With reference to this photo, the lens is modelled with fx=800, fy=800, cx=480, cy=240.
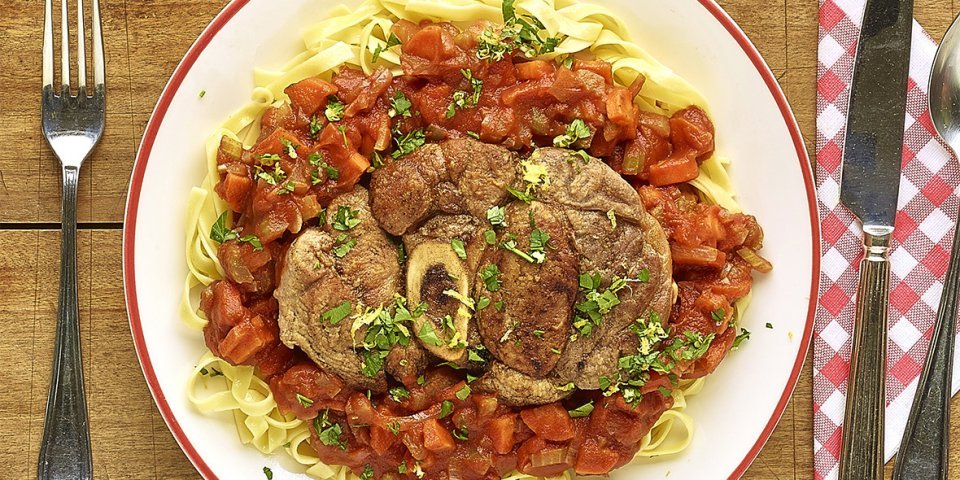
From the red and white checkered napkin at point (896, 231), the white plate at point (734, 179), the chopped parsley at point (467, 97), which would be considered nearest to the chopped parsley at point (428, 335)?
the chopped parsley at point (467, 97)

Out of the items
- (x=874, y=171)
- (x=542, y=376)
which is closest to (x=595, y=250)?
(x=542, y=376)

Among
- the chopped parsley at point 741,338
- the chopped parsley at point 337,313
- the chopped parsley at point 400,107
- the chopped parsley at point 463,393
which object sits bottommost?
the chopped parsley at point 463,393

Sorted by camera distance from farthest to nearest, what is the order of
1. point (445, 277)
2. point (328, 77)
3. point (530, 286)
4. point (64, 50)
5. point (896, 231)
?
point (896, 231)
point (64, 50)
point (328, 77)
point (445, 277)
point (530, 286)

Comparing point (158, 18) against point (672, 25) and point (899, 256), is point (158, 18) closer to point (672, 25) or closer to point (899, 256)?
point (672, 25)

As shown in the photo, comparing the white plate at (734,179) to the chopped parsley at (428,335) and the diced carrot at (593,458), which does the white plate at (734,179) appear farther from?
the chopped parsley at (428,335)

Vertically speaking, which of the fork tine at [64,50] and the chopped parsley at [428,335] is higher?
the fork tine at [64,50]

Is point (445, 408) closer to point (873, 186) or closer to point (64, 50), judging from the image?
point (873, 186)

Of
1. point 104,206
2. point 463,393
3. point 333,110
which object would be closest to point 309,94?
point 333,110
